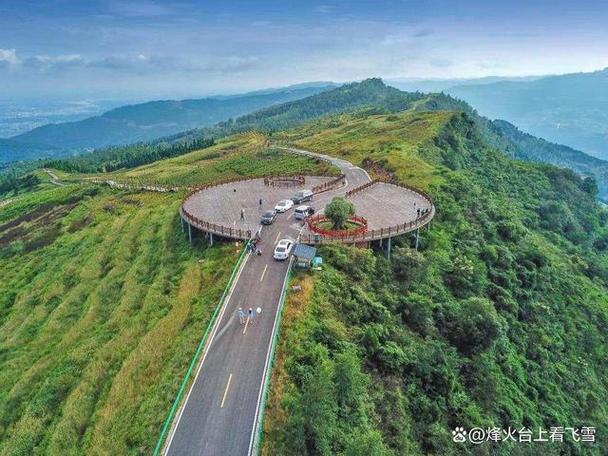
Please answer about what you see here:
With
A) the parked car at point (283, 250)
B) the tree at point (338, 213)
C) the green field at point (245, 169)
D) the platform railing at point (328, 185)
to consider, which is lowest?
the green field at point (245, 169)

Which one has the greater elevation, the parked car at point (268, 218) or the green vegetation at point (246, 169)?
the parked car at point (268, 218)

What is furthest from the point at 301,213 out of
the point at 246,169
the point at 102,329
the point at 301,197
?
the point at 246,169

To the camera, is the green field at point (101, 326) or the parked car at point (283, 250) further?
the parked car at point (283, 250)

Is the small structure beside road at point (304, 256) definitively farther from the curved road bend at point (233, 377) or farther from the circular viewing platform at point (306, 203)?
the circular viewing platform at point (306, 203)

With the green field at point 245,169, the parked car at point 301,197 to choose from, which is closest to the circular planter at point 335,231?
the parked car at point 301,197

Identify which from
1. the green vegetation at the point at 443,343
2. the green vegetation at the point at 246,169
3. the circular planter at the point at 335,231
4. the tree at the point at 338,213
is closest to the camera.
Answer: the green vegetation at the point at 443,343

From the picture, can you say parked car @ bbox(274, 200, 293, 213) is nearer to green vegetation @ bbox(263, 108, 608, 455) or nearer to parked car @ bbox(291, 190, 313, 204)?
parked car @ bbox(291, 190, 313, 204)

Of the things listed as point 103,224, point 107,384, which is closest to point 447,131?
point 103,224
